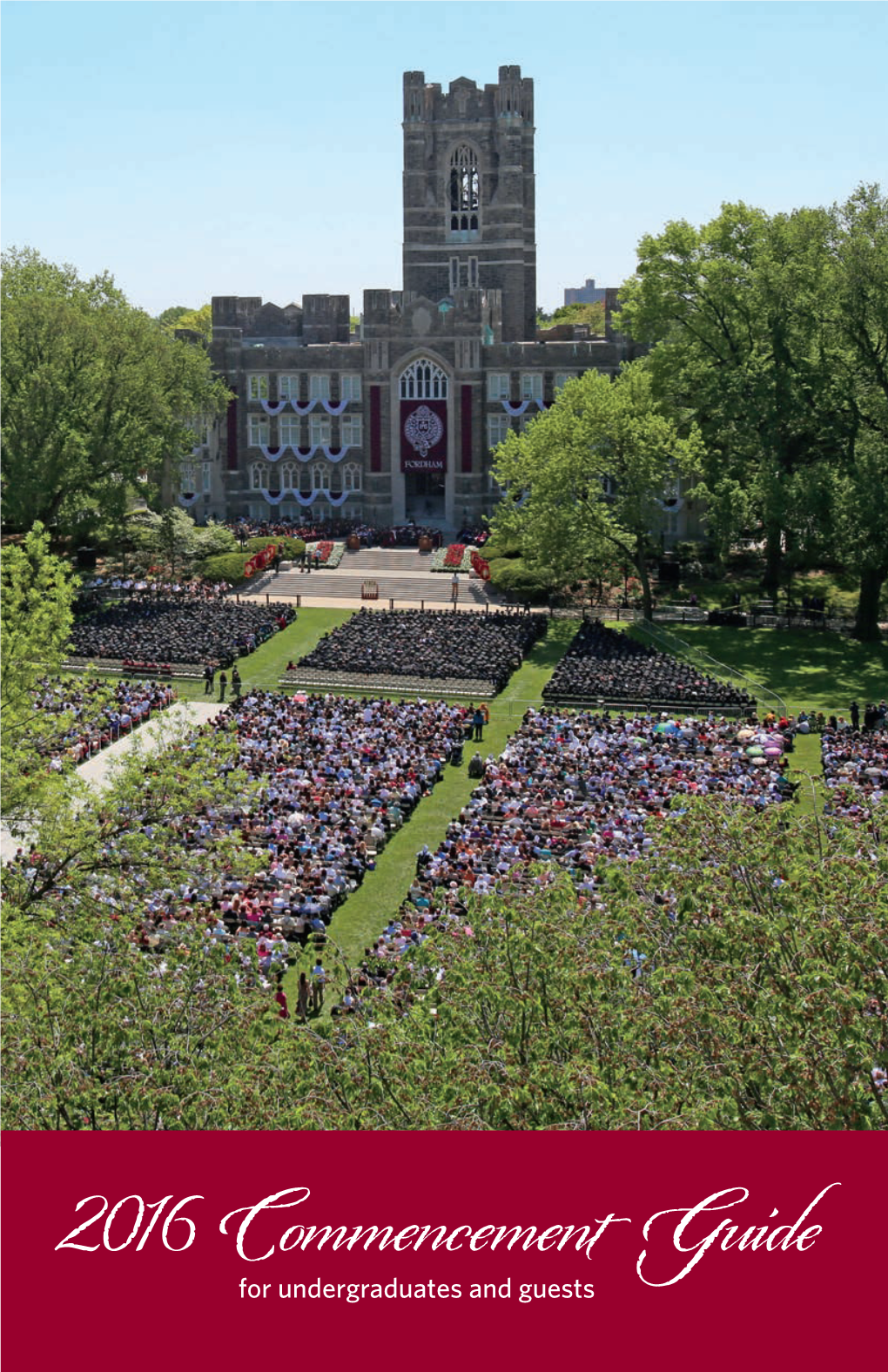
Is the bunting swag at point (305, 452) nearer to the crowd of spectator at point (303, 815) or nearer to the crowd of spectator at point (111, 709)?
the crowd of spectator at point (111, 709)

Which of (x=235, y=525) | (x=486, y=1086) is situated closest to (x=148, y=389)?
(x=235, y=525)

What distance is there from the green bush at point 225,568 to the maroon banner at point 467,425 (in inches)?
805

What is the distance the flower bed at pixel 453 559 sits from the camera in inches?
2908

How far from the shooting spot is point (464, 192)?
9788cm

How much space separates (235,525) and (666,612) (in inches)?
1175

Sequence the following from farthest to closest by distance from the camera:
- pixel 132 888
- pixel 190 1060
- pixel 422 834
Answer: pixel 422 834
pixel 132 888
pixel 190 1060

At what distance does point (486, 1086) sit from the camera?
15.1 m

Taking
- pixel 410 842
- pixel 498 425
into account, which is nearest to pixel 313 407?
pixel 498 425

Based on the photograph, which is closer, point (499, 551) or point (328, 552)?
point (499, 551)

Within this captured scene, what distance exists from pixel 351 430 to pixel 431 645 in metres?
35.5

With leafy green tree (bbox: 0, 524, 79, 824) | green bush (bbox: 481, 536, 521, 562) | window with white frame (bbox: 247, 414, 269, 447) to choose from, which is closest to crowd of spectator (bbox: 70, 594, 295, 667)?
green bush (bbox: 481, 536, 521, 562)

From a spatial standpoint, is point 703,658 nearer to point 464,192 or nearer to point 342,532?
point 342,532

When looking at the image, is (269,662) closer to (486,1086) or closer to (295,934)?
(295,934)

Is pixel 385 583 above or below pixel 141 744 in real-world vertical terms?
above
